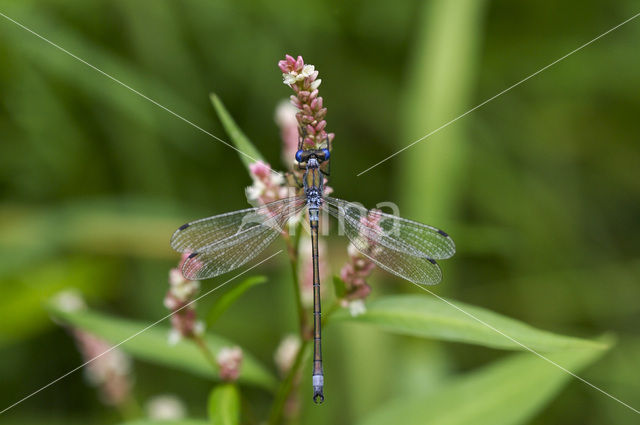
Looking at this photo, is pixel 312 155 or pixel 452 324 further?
pixel 312 155

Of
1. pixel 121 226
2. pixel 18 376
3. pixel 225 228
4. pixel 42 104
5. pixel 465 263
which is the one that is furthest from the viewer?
pixel 465 263

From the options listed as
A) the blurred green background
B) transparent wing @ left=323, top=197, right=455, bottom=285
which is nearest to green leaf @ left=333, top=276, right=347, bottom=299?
transparent wing @ left=323, top=197, right=455, bottom=285

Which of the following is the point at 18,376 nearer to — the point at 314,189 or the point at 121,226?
the point at 121,226

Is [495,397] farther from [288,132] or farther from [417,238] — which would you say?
[288,132]

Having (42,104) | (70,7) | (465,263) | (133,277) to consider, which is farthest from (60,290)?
(465,263)

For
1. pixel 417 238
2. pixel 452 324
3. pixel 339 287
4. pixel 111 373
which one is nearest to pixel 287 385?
pixel 339 287

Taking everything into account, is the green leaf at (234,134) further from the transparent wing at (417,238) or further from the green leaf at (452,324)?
the green leaf at (452,324)

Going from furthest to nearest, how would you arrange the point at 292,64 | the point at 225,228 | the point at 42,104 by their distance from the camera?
the point at 42,104 < the point at 225,228 < the point at 292,64
